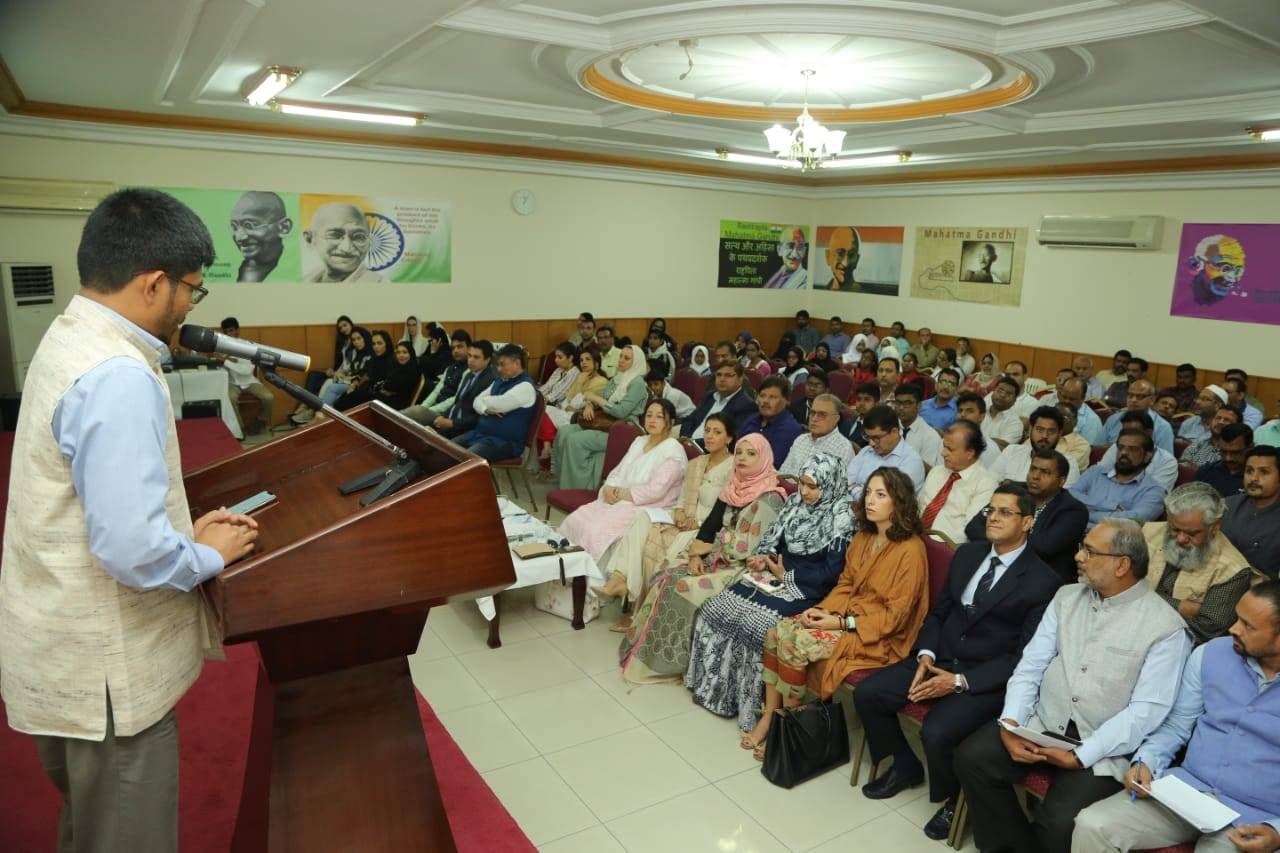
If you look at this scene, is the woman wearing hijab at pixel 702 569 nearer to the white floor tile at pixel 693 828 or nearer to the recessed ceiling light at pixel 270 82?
the white floor tile at pixel 693 828

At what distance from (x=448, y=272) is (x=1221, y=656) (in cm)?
917

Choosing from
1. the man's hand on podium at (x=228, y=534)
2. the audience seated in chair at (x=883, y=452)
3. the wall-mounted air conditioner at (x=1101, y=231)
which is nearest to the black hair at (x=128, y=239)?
the man's hand on podium at (x=228, y=534)

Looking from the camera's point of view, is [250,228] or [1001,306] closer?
[250,228]

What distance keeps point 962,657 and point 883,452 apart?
194cm

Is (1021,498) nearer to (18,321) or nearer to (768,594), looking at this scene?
(768,594)

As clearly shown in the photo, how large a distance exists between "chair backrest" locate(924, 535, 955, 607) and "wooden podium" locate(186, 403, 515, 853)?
235 cm

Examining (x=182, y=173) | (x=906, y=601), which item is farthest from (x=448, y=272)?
(x=906, y=601)

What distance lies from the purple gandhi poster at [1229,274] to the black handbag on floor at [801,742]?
783cm

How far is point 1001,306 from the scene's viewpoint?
10.9 m

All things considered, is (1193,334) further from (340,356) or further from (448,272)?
(340,356)

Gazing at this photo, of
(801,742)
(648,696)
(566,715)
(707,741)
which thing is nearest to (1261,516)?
(801,742)

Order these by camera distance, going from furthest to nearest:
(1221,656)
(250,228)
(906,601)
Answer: (250,228) → (906,601) → (1221,656)

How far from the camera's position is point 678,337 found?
41.1 feet

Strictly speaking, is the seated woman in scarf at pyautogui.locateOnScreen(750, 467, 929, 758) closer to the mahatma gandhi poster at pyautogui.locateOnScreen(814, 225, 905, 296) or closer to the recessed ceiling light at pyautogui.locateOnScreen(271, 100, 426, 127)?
the recessed ceiling light at pyautogui.locateOnScreen(271, 100, 426, 127)
